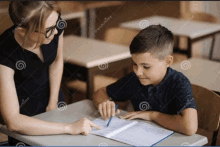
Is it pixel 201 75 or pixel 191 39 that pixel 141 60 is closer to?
pixel 201 75

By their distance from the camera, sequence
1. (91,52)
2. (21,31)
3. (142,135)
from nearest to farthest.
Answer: (142,135) → (21,31) → (91,52)

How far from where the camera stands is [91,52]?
2688 mm

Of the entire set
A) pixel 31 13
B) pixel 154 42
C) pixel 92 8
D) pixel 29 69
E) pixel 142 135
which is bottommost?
pixel 142 135

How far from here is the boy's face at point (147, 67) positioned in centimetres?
142

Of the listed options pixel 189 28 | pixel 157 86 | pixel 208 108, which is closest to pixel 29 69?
pixel 157 86

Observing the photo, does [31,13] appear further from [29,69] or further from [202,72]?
[202,72]

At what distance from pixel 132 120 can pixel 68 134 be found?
298mm

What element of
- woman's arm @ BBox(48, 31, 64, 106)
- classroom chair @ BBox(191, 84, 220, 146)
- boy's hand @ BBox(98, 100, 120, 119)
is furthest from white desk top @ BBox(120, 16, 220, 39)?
boy's hand @ BBox(98, 100, 120, 119)

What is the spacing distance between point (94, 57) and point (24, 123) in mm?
1348

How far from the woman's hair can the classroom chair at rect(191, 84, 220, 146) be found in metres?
0.85

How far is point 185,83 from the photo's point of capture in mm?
1406

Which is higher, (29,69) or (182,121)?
(29,69)

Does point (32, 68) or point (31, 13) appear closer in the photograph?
point (31, 13)

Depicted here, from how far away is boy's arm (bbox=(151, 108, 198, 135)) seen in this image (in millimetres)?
1236
